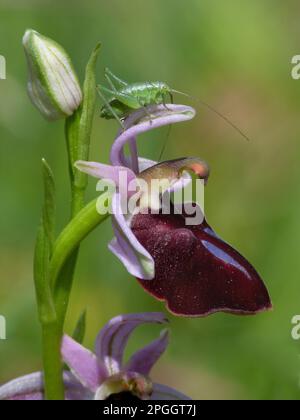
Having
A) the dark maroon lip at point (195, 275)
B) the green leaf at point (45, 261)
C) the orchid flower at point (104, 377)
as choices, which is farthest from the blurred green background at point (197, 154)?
the green leaf at point (45, 261)

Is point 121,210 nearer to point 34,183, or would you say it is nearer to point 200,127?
point 34,183

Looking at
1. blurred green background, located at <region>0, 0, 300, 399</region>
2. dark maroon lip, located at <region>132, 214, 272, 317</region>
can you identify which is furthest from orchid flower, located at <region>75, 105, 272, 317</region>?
blurred green background, located at <region>0, 0, 300, 399</region>

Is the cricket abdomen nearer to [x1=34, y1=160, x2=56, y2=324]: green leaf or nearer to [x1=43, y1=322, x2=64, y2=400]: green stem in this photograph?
[x1=34, y1=160, x2=56, y2=324]: green leaf

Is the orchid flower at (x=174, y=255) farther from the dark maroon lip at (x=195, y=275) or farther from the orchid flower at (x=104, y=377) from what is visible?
the orchid flower at (x=104, y=377)

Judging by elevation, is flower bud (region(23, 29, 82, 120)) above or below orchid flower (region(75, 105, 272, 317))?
above

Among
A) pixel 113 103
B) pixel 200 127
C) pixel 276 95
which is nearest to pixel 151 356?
pixel 113 103
